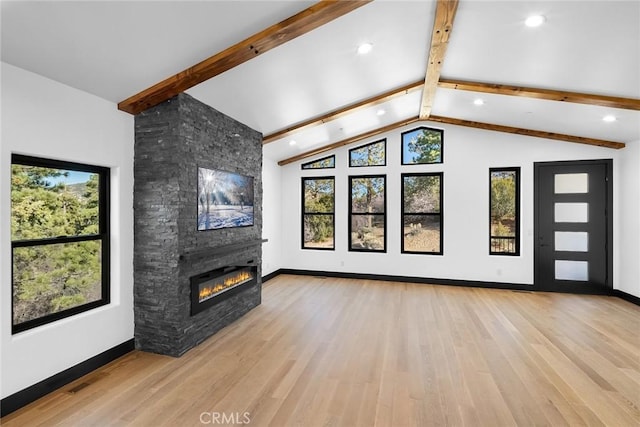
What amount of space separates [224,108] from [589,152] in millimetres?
6492

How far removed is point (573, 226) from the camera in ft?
19.0

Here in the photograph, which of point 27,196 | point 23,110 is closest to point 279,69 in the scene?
point 23,110

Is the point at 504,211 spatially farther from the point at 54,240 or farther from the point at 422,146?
the point at 54,240

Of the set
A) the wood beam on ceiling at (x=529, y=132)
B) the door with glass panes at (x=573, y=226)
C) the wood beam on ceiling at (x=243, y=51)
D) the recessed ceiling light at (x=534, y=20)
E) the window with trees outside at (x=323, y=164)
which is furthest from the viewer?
the window with trees outside at (x=323, y=164)

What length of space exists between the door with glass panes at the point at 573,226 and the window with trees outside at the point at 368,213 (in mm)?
2963

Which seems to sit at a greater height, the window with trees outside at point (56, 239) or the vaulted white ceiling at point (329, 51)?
the vaulted white ceiling at point (329, 51)

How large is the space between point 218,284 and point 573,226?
6444 mm

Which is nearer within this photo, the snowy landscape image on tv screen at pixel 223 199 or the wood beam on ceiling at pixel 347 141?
the snowy landscape image on tv screen at pixel 223 199

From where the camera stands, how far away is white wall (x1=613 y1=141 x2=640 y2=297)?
5.10m

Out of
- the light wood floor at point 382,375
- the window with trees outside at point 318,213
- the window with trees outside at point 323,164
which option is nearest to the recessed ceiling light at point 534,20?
the light wood floor at point 382,375

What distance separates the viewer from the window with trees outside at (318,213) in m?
7.30

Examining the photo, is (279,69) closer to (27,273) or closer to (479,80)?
(479,80)

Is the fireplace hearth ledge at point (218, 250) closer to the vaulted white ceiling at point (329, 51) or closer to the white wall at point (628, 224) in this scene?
the vaulted white ceiling at point (329, 51)

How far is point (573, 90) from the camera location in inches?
151
